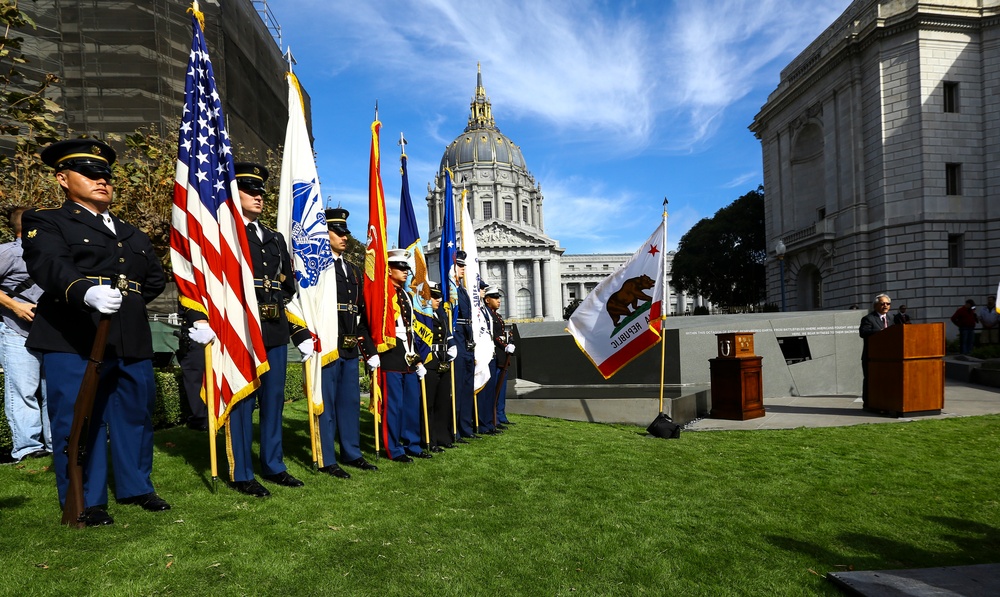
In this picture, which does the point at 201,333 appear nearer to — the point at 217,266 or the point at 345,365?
the point at 217,266

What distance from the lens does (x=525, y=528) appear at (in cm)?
387

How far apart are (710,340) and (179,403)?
892cm

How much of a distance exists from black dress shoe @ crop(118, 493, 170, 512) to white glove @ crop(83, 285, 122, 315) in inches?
52.3

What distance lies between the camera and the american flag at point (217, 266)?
168 inches

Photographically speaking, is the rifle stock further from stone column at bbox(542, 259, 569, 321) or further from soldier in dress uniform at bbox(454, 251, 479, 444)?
stone column at bbox(542, 259, 569, 321)

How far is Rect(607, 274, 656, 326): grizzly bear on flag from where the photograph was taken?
8433mm

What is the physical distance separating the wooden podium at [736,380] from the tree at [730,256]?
37.0 m

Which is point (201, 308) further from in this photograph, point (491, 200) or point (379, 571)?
point (491, 200)

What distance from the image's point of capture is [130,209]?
10.0 meters

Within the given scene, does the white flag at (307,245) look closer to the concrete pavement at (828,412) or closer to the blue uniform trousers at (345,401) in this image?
the blue uniform trousers at (345,401)

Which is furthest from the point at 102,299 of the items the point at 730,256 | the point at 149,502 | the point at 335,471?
the point at 730,256

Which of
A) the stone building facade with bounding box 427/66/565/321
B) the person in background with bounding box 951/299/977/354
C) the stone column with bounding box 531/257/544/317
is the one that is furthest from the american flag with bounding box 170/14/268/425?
the stone column with bounding box 531/257/544/317

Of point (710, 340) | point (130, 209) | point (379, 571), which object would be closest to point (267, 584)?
point (379, 571)

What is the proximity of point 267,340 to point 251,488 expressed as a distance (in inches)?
42.8
